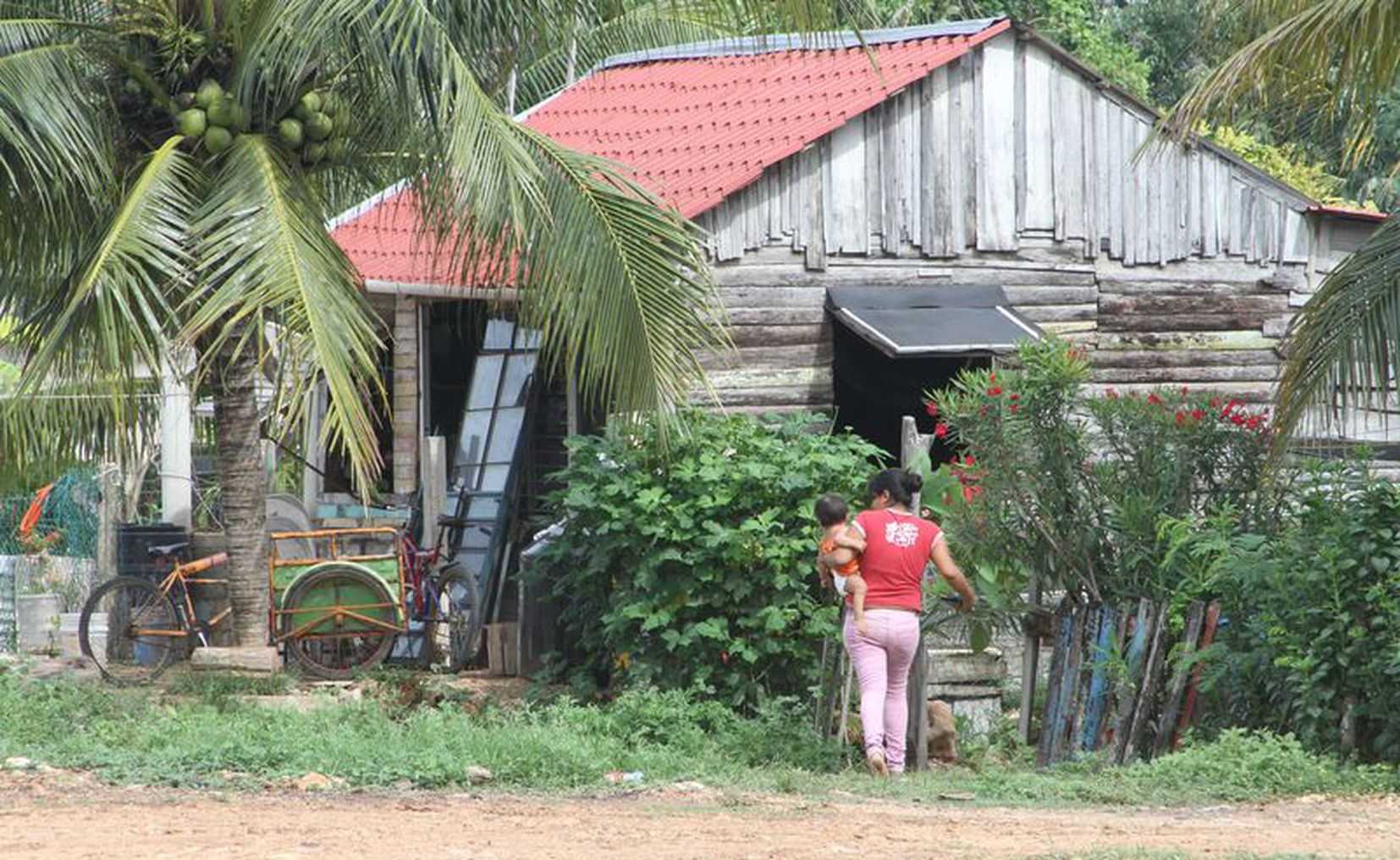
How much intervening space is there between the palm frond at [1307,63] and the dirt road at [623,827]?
385 centimetres

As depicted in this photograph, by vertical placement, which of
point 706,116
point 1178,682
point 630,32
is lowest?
point 1178,682

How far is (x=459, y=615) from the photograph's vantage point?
15328 millimetres

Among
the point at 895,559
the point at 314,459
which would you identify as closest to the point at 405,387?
the point at 314,459

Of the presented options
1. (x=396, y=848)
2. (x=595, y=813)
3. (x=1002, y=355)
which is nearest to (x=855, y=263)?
Result: (x=1002, y=355)

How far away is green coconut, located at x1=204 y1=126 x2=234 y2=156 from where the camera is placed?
1205 centimetres

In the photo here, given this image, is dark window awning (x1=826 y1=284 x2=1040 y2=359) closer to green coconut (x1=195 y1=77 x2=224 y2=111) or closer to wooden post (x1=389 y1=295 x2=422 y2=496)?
wooden post (x1=389 y1=295 x2=422 y2=496)

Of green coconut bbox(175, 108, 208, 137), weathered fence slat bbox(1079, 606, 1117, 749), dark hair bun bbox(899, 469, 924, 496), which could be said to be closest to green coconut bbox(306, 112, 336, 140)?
green coconut bbox(175, 108, 208, 137)

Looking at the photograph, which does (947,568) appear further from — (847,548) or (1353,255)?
(1353,255)

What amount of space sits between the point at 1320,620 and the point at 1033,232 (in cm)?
689

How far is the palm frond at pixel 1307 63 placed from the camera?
403 inches

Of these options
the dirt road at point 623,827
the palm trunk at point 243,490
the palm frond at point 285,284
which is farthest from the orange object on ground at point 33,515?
the dirt road at point 623,827

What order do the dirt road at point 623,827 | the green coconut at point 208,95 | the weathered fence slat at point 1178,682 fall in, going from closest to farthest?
the dirt road at point 623,827
the weathered fence slat at point 1178,682
the green coconut at point 208,95

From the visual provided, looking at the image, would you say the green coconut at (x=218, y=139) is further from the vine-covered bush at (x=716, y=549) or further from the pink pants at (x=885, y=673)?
the pink pants at (x=885, y=673)

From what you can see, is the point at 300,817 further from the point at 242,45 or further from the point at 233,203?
the point at 242,45
